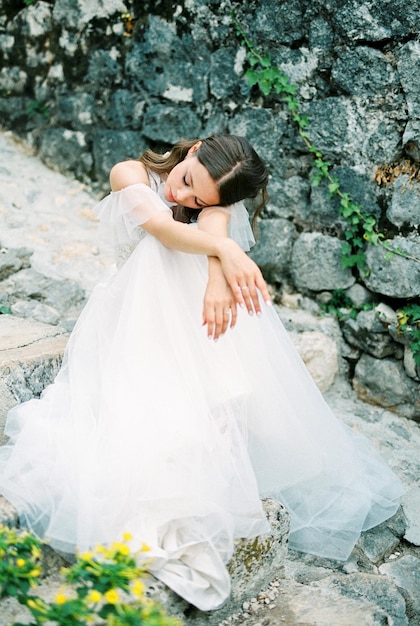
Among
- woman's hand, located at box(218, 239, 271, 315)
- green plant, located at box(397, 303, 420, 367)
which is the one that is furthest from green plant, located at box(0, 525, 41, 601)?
green plant, located at box(397, 303, 420, 367)

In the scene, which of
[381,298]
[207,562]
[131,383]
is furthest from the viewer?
[381,298]

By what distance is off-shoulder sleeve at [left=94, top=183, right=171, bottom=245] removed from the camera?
2334mm

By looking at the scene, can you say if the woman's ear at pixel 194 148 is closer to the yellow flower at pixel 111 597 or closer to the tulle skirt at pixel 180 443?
the tulle skirt at pixel 180 443

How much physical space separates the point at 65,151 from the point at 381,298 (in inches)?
90.0

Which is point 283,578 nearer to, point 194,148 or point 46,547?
point 46,547

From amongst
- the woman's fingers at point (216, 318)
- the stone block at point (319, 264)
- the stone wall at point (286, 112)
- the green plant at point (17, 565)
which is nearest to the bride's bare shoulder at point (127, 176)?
the woman's fingers at point (216, 318)

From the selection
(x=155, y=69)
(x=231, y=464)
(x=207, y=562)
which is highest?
(x=155, y=69)

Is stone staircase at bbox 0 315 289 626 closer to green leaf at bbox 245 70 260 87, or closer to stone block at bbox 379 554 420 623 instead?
stone block at bbox 379 554 420 623

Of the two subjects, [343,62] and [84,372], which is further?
[343,62]

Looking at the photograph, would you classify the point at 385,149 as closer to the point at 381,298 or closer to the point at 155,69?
the point at 381,298

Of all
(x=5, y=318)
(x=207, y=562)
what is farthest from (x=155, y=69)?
(x=207, y=562)

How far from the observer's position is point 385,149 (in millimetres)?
3029

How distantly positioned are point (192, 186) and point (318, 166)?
1.14 m

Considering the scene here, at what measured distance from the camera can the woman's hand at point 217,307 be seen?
2.08m
